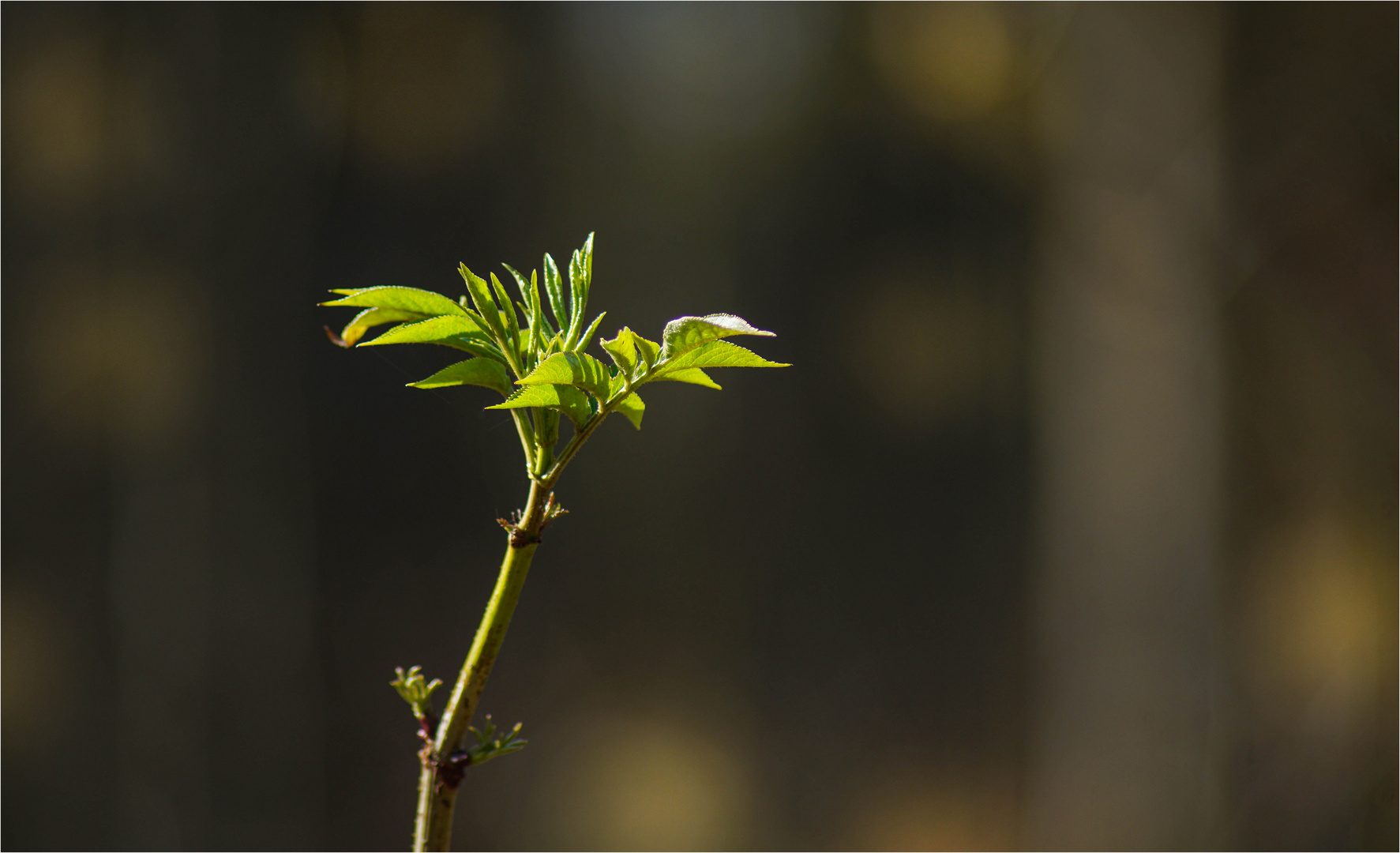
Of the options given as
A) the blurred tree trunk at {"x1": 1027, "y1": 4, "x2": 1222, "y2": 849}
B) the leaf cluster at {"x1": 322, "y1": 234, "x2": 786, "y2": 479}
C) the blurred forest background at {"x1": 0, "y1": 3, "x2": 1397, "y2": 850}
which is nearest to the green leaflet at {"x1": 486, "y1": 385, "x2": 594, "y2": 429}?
the leaf cluster at {"x1": 322, "y1": 234, "x2": 786, "y2": 479}

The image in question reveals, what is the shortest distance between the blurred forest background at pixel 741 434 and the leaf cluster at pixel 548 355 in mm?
796

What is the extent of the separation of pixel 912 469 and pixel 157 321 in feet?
3.32

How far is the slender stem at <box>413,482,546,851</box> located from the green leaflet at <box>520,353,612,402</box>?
0.07 ft

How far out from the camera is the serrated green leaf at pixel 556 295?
0.62 feet

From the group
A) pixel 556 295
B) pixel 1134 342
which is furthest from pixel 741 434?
pixel 556 295

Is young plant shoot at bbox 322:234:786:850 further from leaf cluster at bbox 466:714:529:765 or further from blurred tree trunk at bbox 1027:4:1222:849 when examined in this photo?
blurred tree trunk at bbox 1027:4:1222:849

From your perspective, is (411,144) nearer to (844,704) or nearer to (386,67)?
(386,67)

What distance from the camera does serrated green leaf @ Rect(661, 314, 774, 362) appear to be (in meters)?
0.15

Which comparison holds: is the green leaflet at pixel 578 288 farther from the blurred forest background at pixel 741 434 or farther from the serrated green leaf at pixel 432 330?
the blurred forest background at pixel 741 434

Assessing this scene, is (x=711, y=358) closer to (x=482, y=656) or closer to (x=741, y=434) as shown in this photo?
(x=482, y=656)

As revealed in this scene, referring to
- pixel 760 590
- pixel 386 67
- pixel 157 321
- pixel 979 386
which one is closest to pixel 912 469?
pixel 979 386

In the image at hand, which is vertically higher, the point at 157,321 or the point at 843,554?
the point at 157,321

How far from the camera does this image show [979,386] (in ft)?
3.43

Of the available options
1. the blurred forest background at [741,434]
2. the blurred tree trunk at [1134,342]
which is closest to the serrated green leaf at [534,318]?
the blurred forest background at [741,434]
